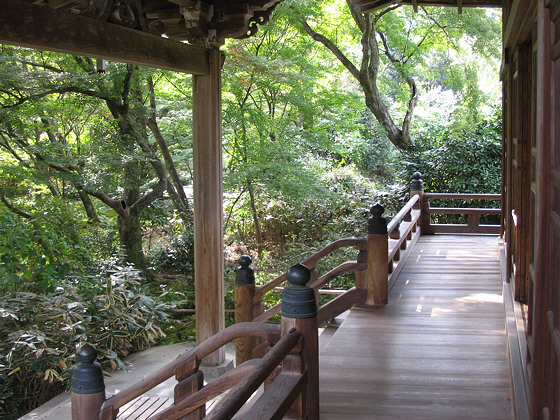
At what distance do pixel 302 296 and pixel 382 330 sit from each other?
2.00m

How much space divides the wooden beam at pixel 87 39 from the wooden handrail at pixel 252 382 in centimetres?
227

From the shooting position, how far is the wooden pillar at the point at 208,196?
480 cm

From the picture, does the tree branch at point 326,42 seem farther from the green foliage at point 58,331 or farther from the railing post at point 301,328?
the railing post at point 301,328

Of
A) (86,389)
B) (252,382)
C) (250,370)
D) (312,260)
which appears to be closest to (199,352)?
(250,370)

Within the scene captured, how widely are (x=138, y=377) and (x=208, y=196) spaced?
2.02 metres

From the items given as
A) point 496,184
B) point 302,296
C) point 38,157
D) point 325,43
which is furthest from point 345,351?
point 325,43

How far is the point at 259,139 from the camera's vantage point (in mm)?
9797

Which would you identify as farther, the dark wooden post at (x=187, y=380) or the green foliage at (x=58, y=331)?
the green foliage at (x=58, y=331)

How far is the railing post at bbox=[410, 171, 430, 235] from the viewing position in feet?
26.2

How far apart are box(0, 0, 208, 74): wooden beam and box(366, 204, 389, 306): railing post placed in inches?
72.8

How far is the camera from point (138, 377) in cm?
562

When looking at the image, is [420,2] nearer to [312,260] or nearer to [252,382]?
[312,260]

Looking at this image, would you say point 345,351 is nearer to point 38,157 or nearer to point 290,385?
point 290,385

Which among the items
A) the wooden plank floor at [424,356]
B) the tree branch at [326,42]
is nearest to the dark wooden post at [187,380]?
the wooden plank floor at [424,356]
